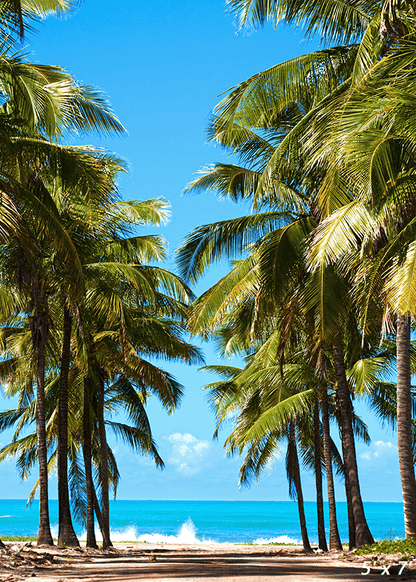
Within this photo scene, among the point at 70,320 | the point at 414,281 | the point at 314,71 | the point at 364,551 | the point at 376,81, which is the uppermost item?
the point at 314,71

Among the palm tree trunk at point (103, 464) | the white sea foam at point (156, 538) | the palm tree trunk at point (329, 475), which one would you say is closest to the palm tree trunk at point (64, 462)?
the palm tree trunk at point (103, 464)

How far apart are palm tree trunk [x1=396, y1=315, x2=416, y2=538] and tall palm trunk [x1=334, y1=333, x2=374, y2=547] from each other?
1669 millimetres

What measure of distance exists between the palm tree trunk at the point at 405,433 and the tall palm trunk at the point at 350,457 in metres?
1.67

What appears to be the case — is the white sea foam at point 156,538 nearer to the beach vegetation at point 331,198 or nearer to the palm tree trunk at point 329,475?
the palm tree trunk at point 329,475

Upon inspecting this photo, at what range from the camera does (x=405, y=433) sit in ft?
32.2

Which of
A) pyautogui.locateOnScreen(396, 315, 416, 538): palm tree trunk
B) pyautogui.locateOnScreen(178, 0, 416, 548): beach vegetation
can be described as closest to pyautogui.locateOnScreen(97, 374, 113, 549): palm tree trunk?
pyautogui.locateOnScreen(178, 0, 416, 548): beach vegetation

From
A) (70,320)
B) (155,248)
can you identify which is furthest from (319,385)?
(70,320)

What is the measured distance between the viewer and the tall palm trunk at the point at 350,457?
1213cm

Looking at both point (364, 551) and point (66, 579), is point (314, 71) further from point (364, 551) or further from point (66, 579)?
point (66, 579)

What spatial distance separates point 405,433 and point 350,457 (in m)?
3.02

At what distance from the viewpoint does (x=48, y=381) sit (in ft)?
61.0

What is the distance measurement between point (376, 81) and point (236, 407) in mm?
12793

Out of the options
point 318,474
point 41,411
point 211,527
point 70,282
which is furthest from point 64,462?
point 211,527

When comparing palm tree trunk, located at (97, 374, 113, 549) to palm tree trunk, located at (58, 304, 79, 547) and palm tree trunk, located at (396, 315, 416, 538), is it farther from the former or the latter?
palm tree trunk, located at (396, 315, 416, 538)
